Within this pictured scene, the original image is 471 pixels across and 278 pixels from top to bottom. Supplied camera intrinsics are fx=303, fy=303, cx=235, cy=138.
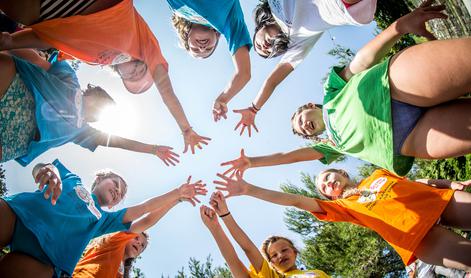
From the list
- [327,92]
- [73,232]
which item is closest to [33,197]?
[73,232]

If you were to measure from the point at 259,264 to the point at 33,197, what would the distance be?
2328mm

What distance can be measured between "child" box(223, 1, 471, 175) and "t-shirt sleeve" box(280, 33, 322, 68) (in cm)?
99

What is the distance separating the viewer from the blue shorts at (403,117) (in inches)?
67.2

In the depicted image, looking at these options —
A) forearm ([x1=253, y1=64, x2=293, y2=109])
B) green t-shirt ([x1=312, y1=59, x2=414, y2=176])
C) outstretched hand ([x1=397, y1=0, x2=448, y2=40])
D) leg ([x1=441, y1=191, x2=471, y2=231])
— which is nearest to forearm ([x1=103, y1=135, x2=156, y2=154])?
forearm ([x1=253, y1=64, x2=293, y2=109])

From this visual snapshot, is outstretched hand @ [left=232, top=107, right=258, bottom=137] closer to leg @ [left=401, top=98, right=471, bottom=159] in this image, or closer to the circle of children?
the circle of children

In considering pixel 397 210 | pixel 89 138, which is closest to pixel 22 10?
pixel 89 138

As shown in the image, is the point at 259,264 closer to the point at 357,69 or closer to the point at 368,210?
the point at 368,210

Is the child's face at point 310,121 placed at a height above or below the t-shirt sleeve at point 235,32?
below

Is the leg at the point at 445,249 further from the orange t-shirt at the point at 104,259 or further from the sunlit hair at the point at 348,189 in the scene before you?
the orange t-shirt at the point at 104,259

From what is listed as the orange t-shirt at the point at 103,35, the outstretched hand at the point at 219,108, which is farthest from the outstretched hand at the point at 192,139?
the orange t-shirt at the point at 103,35

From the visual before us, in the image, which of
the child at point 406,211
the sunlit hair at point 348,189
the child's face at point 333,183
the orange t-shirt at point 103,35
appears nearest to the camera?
the orange t-shirt at point 103,35

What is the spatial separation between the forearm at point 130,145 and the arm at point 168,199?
543mm

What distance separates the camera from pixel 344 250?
1120 centimetres

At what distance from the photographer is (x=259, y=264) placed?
335 centimetres
